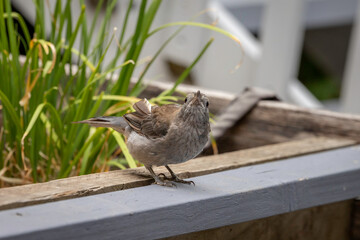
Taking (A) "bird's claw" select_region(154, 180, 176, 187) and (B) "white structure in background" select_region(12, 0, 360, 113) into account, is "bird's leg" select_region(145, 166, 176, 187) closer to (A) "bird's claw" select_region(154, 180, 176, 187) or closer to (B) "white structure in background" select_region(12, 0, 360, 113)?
(A) "bird's claw" select_region(154, 180, 176, 187)

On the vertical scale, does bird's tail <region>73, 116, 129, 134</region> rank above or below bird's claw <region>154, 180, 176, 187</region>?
above

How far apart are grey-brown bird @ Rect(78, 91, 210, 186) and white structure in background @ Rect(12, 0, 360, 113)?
172cm

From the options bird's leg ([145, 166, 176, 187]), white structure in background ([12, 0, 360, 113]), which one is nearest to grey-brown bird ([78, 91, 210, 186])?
bird's leg ([145, 166, 176, 187])

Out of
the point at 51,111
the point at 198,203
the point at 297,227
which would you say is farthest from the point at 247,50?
the point at 198,203

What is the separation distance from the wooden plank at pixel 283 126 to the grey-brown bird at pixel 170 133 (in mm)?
882

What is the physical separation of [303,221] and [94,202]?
0.78m

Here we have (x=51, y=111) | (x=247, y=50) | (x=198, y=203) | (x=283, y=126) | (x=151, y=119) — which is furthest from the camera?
(x=247, y=50)

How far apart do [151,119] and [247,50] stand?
6.10 ft

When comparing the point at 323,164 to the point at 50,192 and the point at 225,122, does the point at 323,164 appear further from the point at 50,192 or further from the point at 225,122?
the point at 50,192

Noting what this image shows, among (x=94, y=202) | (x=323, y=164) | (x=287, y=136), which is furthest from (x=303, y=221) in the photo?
(x=94, y=202)

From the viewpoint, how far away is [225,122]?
2402 mm

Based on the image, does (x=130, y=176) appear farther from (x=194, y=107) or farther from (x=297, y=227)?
(x=297, y=227)

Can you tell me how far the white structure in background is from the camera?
322 cm

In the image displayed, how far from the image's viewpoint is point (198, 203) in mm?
1456
